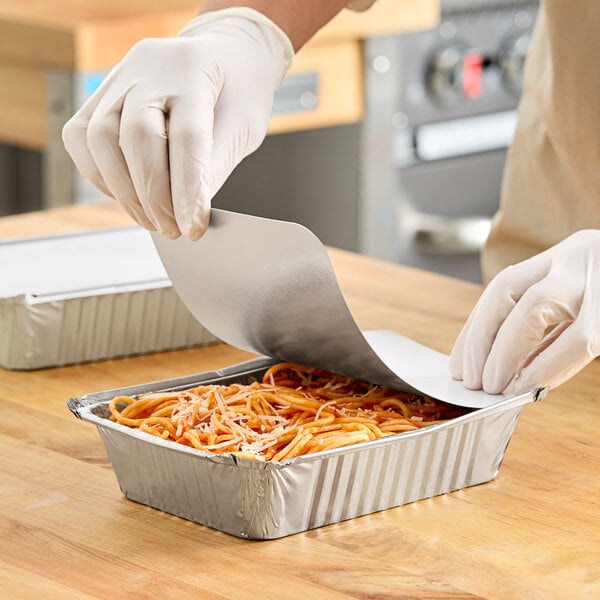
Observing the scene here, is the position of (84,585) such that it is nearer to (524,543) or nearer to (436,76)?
(524,543)

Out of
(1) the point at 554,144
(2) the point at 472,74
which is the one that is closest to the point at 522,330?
(1) the point at 554,144

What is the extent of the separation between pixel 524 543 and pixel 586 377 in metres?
0.48

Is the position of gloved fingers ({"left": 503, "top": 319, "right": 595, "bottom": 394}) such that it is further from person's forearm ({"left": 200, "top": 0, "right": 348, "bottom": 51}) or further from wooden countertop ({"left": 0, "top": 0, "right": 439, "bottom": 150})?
wooden countertop ({"left": 0, "top": 0, "right": 439, "bottom": 150})

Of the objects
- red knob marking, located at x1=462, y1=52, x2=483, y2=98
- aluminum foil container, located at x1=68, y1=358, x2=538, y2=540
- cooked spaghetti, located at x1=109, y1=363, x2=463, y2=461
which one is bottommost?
aluminum foil container, located at x1=68, y1=358, x2=538, y2=540

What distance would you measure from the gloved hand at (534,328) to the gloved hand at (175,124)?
285 mm

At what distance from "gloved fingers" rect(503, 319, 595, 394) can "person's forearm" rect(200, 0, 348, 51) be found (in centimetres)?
59

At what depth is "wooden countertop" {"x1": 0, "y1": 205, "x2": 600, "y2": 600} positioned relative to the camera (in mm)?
917

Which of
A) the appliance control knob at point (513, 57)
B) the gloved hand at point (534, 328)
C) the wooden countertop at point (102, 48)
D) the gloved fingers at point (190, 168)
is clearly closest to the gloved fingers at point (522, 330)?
the gloved hand at point (534, 328)

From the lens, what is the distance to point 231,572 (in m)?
0.94

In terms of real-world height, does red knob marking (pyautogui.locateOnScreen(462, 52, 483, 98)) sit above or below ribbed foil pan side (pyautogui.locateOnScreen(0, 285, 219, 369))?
above

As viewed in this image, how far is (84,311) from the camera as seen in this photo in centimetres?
141

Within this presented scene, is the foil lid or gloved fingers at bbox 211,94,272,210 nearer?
the foil lid

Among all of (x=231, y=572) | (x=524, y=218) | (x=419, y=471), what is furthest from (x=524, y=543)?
(x=524, y=218)

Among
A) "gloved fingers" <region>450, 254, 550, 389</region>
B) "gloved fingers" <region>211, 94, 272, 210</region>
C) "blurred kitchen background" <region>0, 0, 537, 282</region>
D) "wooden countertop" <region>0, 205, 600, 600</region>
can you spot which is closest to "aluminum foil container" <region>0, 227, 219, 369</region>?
"wooden countertop" <region>0, 205, 600, 600</region>
